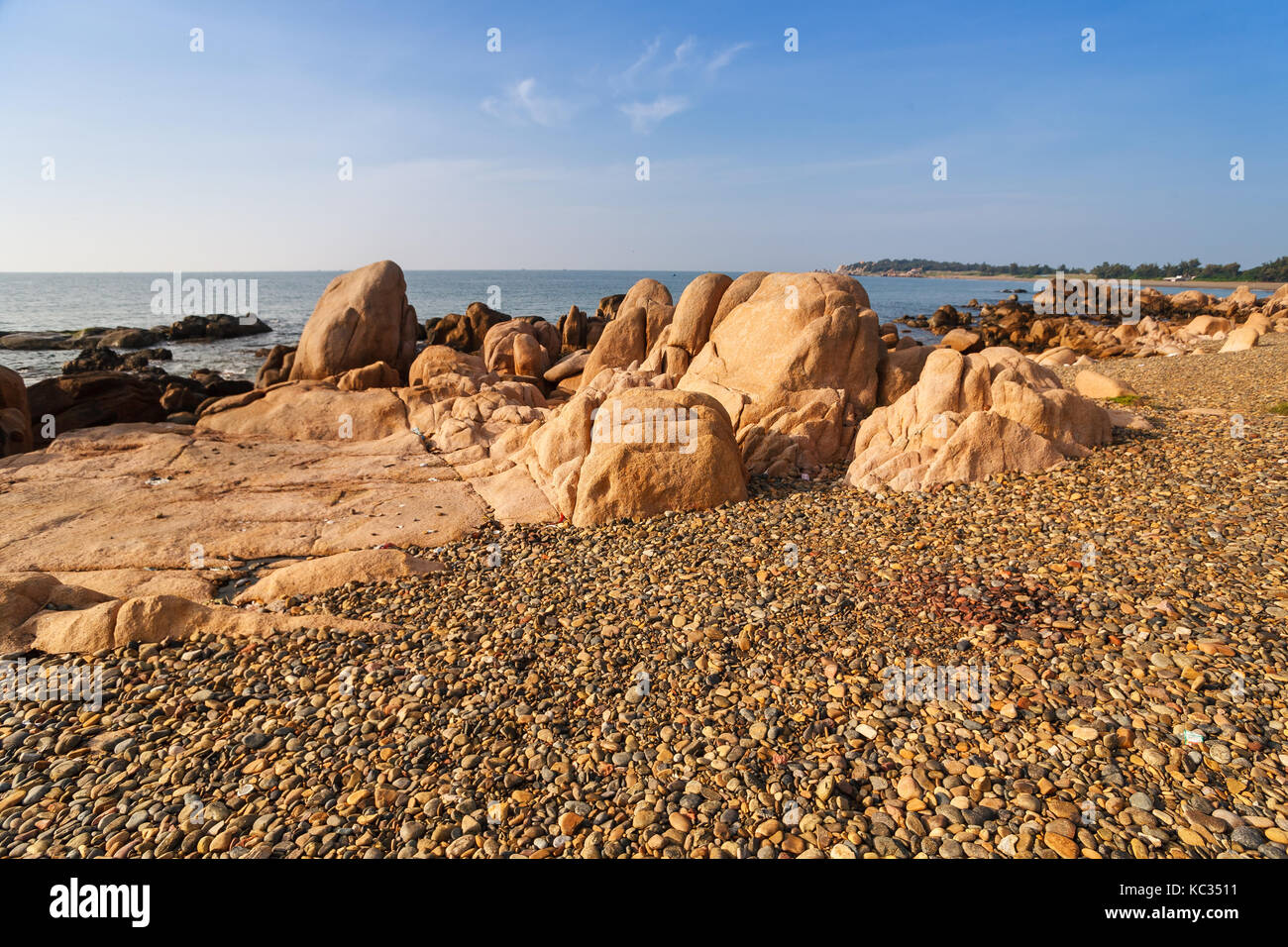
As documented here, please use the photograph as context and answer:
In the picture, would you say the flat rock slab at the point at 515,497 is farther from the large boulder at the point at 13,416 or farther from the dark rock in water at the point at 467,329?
the dark rock in water at the point at 467,329

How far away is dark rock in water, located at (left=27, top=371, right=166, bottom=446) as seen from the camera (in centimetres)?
2036

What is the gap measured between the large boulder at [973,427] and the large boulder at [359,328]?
62.3ft

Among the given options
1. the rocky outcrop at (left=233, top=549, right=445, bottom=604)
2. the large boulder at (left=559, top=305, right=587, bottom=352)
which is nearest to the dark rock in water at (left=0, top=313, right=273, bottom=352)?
the large boulder at (left=559, top=305, right=587, bottom=352)

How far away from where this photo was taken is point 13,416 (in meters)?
18.7

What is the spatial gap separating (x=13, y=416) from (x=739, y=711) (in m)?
22.1

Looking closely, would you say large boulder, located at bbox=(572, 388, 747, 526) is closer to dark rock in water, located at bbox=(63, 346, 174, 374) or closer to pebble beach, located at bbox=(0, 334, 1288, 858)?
pebble beach, located at bbox=(0, 334, 1288, 858)

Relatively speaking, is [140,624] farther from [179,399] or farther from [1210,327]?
[1210,327]

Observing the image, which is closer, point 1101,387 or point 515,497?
point 515,497

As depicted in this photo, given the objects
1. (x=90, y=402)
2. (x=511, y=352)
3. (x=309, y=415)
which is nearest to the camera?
(x=90, y=402)

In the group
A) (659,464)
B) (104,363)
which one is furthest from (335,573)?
(104,363)

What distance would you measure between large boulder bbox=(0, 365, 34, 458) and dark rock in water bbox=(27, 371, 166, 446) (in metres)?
0.62

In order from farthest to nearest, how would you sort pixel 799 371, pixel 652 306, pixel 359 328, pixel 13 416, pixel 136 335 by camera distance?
pixel 136 335 < pixel 359 328 < pixel 652 306 < pixel 13 416 < pixel 799 371
